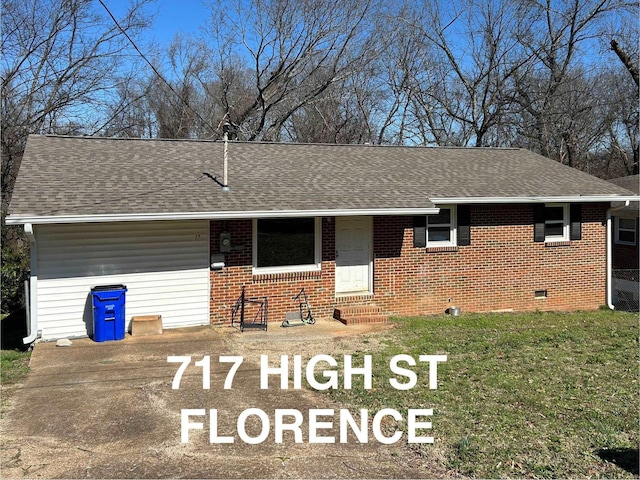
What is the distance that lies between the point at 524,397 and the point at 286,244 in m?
6.13

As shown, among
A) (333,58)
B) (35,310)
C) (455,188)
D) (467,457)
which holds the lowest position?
(467,457)

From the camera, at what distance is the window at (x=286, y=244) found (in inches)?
451

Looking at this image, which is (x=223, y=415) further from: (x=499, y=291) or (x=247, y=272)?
(x=499, y=291)

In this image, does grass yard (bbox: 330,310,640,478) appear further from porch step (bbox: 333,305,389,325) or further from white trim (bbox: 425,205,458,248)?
white trim (bbox: 425,205,458,248)

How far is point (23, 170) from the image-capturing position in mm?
10477

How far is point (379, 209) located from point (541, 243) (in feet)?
16.2

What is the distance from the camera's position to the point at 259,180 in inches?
482

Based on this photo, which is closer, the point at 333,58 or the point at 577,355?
the point at 577,355

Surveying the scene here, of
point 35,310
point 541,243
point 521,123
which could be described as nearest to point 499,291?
point 541,243

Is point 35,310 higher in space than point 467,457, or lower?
higher

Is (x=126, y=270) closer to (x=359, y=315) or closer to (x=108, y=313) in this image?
(x=108, y=313)

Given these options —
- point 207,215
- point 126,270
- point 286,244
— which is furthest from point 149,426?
point 286,244

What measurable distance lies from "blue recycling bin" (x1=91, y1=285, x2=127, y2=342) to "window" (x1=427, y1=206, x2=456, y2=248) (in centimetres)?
692

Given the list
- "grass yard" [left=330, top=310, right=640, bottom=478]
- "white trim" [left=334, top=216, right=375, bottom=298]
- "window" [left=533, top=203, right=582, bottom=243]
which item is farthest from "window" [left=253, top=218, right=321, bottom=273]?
"window" [left=533, top=203, right=582, bottom=243]
